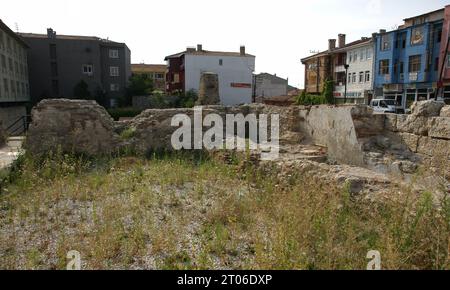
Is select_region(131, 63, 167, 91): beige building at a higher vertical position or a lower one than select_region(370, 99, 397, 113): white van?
higher

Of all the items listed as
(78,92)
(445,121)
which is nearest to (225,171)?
(445,121)

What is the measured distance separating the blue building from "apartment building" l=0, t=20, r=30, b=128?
106 feet

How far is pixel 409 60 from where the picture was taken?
29.0m

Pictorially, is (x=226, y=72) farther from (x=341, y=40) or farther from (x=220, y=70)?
(x=341, y=40)

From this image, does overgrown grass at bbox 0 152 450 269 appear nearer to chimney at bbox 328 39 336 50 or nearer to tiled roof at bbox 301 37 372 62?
tiled roof at bbox 301 37 372 62

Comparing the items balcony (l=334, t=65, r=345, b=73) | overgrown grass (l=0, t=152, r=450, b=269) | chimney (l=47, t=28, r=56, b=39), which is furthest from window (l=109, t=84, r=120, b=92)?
overgrown grass (l=0, t=152, r=450, b=269)

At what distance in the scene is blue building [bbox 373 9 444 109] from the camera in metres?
26.9

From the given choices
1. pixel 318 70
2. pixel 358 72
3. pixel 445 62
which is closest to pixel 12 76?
pixel 318 70

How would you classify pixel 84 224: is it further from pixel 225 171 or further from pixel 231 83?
pixel 231 83

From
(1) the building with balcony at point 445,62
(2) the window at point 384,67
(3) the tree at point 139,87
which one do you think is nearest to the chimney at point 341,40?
(2) the window at point 384,67

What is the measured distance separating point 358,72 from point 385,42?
4.64 metres

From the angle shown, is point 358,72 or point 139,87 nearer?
point 358,72

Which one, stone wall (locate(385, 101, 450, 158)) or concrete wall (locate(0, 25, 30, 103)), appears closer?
stone wall (locate(385, 101, 450, 158))

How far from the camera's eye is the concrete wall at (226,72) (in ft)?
133
